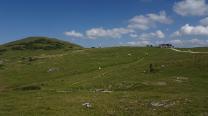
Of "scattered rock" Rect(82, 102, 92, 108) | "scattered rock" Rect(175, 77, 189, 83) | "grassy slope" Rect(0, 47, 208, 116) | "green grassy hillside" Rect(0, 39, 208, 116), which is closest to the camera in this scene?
"green grassy hillside" Rect(0, 39, 208, 116)

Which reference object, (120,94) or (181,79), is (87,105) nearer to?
(120,94)

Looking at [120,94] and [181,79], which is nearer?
[120,94]

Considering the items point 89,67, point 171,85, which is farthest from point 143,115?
point 89,67

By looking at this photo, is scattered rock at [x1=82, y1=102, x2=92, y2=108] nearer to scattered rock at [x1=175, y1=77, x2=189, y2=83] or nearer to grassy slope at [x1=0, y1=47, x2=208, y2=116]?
grassy slope at [x1=0, y1=47, x2=208, y2=116]

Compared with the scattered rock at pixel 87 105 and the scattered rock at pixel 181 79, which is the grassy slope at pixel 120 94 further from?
the scattered rock at pixel 87 105

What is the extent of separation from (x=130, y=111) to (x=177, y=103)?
25.1 feet

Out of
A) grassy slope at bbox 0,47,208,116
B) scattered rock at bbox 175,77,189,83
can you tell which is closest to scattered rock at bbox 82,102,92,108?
grassy slope at bbox 0,47,208,116

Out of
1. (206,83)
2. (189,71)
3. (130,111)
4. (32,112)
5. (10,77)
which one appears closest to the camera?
(130,111)

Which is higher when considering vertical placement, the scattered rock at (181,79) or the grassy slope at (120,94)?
the scattered rock at (181,79)

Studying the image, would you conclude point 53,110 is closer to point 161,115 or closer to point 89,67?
point 161,115

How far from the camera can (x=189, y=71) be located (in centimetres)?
8375

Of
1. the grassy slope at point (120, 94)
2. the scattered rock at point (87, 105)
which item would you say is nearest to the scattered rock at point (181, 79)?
the grassy slope at point (120, 94)

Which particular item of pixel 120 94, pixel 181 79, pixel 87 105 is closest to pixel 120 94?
pixel 120 94

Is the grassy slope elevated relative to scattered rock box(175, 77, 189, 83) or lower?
lower
